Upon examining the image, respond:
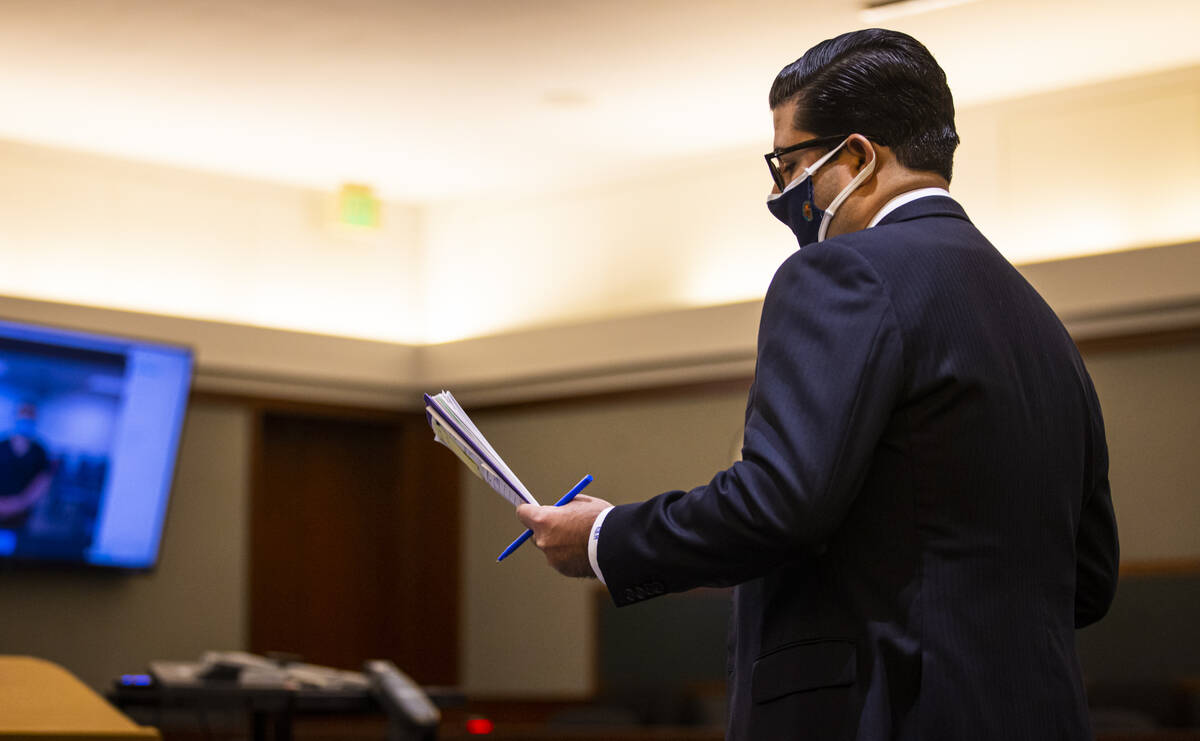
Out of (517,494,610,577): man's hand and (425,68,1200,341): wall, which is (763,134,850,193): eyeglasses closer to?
(517,494,610,577): man's hand

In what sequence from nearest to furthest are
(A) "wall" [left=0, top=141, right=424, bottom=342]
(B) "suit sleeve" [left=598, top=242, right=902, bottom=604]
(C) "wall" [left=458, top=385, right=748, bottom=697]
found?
(B) "suit sleeve" [left=598, top=242, right=902, bottom=604] → (A) "wall" [left=0, top=141, right=424, bottom=342] → (C) "wall" [left=458, top=385, right=748, bottom=697]

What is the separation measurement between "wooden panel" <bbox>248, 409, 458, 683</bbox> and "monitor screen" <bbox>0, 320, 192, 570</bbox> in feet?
3.43

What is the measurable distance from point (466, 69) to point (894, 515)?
15.5 ft

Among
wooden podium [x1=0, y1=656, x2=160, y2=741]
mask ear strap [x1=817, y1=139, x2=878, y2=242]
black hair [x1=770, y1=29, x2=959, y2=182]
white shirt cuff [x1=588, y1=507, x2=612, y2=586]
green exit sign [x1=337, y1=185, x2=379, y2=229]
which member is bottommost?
wooden podium [x1=0, y1=656, x2=160, y2=741]

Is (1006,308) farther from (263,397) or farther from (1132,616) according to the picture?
(263,397)

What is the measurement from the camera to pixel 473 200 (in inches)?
309

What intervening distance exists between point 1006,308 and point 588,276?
6.10m

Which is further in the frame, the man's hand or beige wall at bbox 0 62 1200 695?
beige wall at bbox 0 62 1200 695

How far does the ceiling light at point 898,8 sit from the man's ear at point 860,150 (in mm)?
3749

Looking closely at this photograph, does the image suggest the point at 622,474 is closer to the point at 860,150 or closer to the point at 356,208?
the point at 356,208

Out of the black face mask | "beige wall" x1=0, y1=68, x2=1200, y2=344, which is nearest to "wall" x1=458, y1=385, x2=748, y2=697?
"beige wall" x1=0, y1=68, x2=1200, y2=344

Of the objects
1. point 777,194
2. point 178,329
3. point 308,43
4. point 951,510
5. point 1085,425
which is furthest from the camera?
point 178,329

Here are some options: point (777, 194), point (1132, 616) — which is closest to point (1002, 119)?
point (1132, 616)

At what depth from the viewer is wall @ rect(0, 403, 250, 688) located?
254 inches
